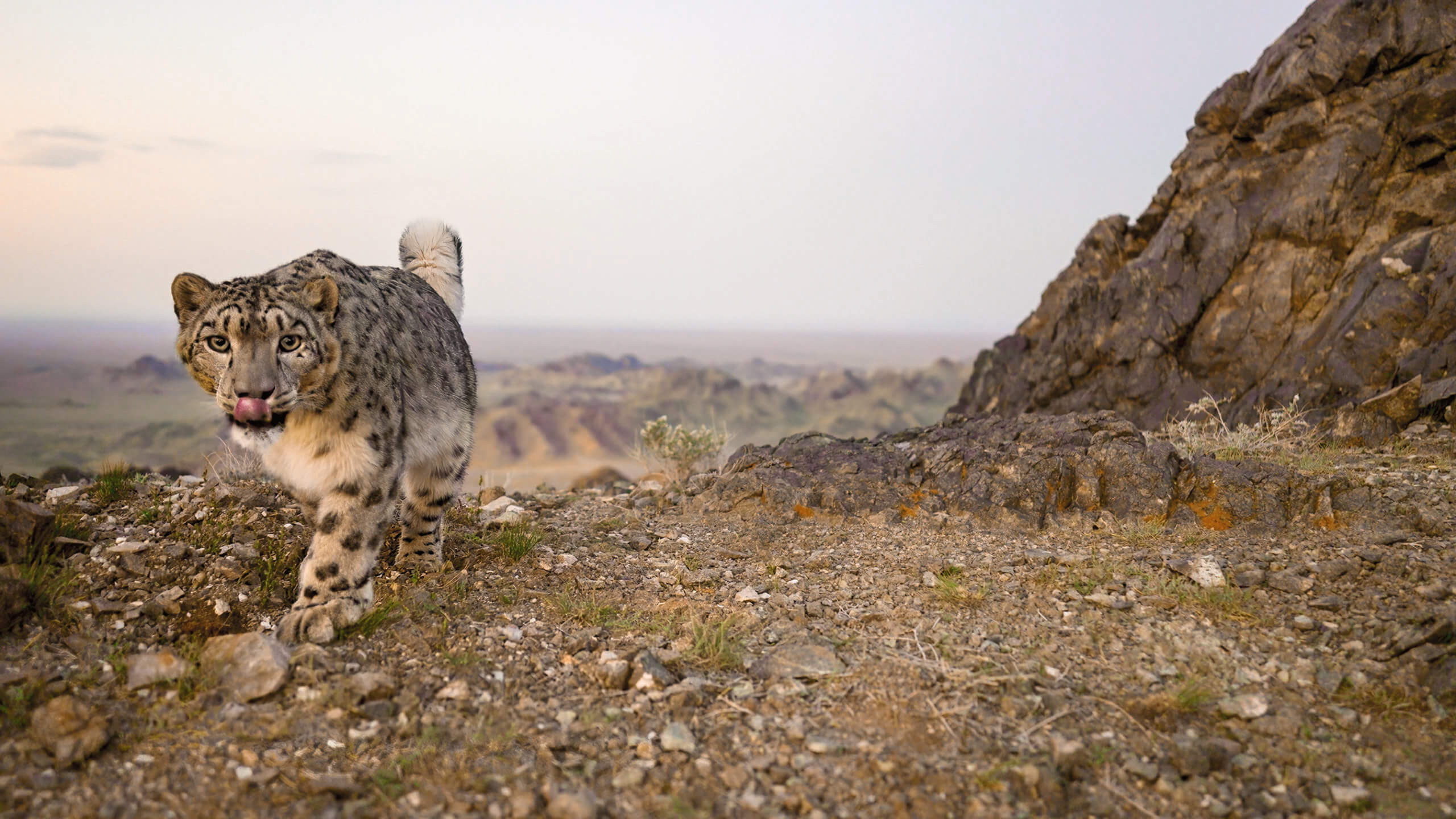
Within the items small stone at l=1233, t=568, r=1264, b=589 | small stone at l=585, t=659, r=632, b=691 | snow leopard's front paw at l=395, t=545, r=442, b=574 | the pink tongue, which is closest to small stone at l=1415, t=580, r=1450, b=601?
small stone at l=1233, t=568, r=1264, b=589

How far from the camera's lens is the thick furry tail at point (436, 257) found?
695 centimetres

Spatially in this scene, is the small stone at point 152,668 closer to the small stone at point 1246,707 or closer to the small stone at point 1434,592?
the small stone at point 1246,707

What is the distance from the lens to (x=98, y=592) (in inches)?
190

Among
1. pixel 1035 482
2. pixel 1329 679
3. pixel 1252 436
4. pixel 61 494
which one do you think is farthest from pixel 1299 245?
pixel 61 494

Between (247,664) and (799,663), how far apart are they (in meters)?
2.81

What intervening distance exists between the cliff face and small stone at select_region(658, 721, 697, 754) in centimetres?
910

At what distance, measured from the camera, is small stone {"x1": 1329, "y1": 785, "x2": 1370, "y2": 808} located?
340 cm

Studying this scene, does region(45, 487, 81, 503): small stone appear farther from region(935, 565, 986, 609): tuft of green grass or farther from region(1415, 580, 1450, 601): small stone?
region(1415, 580, 1450, 601): small stone

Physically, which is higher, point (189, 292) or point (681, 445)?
point (189, 292)

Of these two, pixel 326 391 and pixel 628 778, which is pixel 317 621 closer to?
pixel 326 391

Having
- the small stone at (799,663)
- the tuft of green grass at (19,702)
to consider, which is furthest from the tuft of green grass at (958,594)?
the tuft of green grass at (19,702)

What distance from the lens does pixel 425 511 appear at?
612cm

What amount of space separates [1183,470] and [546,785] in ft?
19.2

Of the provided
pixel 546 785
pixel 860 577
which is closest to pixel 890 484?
pixel 860 577
